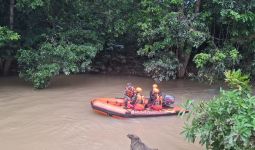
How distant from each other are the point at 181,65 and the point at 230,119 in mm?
8285

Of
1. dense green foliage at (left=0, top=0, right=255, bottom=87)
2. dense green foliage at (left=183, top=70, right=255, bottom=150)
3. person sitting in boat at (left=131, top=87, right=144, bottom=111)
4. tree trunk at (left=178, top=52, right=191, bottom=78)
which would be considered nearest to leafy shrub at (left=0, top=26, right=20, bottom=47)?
dense green foliage at (left=0, top=0, right=255, bottom=87)

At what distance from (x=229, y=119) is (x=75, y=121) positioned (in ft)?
16.8

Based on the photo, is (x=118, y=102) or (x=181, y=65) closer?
(x=118, y=102)

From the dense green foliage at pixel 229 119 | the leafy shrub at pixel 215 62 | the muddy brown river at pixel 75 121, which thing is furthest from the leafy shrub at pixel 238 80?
the leafy shrub at pixel 215 62

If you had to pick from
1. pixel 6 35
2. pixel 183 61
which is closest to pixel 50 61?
pixel 6 35

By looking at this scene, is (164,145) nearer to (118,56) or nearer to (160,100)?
(160,100)

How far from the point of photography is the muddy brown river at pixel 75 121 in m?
8.09

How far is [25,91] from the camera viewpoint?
41.0 feet

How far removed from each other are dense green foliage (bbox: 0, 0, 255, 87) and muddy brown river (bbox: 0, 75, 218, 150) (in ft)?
1.91

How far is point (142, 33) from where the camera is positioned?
12.8 m

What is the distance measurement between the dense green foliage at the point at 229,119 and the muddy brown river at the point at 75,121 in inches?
88.0

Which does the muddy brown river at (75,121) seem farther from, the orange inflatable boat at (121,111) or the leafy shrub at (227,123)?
the leafy shrub at (227,123)

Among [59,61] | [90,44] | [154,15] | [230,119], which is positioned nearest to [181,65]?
[154,15]

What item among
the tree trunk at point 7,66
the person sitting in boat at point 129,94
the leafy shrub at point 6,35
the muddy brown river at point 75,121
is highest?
the leafy shrub at point 6,35
